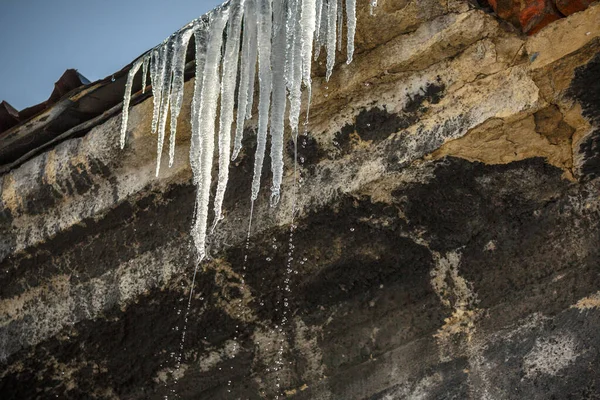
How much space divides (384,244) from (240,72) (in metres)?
0.97

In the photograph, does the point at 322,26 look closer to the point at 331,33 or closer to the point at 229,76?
the point at 331,33

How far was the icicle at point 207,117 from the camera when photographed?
2471 millimetres

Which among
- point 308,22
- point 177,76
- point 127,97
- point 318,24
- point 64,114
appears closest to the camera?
point 308,22

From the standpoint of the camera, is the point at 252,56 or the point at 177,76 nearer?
the point at 252,56

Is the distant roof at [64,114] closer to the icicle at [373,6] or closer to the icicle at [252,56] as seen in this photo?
the icicle at [252,56]

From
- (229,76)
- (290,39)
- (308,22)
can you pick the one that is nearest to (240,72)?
(229,76)

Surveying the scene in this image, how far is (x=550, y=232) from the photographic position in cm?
221

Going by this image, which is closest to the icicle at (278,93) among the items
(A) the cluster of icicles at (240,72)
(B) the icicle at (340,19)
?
(A) the cluster of icicles at (240,72)

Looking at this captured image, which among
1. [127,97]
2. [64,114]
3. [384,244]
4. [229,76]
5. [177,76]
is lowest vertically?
[384,244]

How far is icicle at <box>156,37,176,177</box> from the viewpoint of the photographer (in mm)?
2584

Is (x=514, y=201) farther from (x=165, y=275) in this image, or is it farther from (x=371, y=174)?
(x=165, y=275)

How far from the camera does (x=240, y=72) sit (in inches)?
102

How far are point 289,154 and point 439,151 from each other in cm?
65

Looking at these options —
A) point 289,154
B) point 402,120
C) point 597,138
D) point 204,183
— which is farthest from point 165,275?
point 597,138
